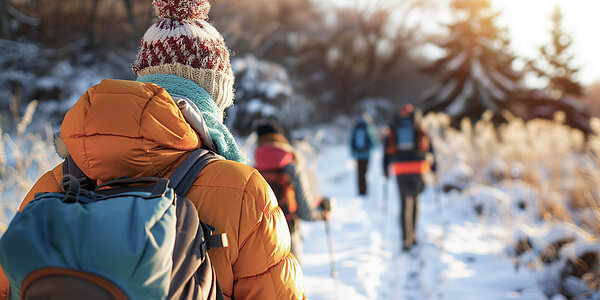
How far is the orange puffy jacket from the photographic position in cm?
92

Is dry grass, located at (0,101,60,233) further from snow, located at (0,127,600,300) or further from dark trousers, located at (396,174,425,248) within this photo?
dark trousers, located at (396,174,425,248)

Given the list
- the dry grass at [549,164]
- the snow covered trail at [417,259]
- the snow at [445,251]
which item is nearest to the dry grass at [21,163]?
the snow at [445,251]

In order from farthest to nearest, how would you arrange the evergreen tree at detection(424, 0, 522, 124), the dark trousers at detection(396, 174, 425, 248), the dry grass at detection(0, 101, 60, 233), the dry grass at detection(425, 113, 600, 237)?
the evergreen tree at detection(424, 0, 522, 124) → the dark trousers at detection(396, 174, 425, 248) → the dry grass at detection(425, 113, 600, 237) → the dry grass at detection(0, 101, 60, 233)

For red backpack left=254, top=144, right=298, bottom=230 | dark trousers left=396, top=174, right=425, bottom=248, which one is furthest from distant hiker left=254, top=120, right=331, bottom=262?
dark trousers left=396, top=174, right=425, bottom=248

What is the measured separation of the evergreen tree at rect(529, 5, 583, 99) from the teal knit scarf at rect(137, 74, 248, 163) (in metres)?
A: 24.3

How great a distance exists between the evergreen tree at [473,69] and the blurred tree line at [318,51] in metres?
0.05

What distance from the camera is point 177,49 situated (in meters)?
1.40

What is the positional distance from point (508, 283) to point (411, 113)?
267 cm

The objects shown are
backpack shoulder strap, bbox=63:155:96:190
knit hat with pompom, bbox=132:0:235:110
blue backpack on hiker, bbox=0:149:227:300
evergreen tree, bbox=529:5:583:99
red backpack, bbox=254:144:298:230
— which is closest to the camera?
blue backpack on hiker, bbox=0:149:227:300

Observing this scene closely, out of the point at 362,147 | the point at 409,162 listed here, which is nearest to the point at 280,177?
the point at 409,162

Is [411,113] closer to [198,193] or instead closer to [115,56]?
[198,193]

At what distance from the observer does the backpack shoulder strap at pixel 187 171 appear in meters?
0.97

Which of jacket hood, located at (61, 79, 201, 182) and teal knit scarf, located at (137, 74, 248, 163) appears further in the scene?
teal knit scarf, located at (137, 74, 248, 163)

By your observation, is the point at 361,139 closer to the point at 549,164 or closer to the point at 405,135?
the point at 405,135
